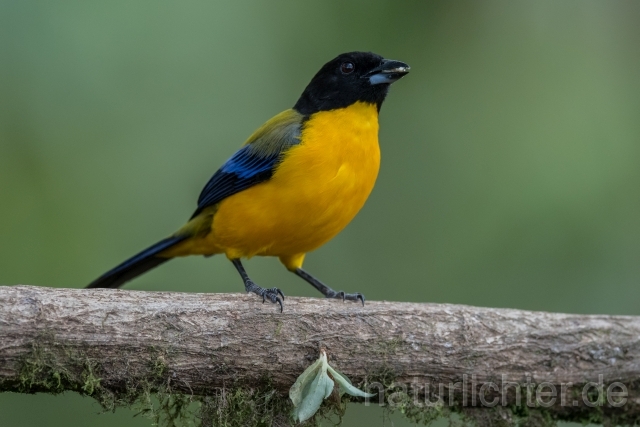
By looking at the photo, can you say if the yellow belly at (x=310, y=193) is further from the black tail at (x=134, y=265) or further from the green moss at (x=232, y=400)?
the green moss at (x=232, y=400)

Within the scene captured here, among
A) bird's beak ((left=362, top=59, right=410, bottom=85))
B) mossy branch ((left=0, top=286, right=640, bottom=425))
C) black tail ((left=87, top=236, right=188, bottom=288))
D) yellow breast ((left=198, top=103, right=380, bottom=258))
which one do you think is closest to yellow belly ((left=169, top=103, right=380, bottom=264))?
yellow breast ((left=198, top=103, right=380, bottom=258))

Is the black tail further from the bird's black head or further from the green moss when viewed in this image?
the green moss

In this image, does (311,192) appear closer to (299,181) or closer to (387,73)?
(299,181)

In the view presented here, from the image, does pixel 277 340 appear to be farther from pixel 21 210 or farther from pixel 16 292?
pixel 21 210

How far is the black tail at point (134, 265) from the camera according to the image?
5.36 m

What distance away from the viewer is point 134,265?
548cm

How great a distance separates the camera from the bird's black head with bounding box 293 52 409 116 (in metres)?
5.10

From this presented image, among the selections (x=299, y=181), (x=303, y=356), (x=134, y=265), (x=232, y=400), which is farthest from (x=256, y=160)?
(x=232, y=400)

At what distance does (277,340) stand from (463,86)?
3.69 meters

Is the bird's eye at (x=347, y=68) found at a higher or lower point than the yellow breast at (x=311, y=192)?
higher

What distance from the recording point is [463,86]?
654 centimetres

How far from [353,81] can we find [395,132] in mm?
1914

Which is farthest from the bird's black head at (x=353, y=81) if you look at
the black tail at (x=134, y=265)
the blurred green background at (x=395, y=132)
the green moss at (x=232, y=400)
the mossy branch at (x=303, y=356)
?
the green moss at (x=232, y=400)

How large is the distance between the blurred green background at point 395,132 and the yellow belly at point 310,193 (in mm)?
993
